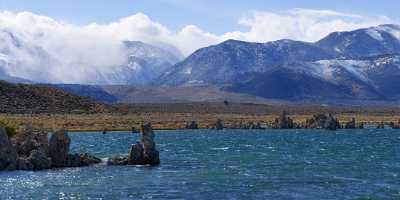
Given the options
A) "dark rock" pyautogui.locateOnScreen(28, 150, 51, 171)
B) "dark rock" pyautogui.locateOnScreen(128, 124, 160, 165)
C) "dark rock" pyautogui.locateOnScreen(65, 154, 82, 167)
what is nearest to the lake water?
"dark rock" pyautogui.locateOnScreen(128, 124, 160, 165)

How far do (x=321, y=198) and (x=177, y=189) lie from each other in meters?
12.3

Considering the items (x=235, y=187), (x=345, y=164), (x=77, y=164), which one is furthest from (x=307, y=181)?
(x=77, y=164)

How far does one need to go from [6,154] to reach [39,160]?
3.97 m

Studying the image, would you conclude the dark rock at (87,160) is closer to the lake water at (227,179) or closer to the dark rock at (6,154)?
the lake water at (227,179)

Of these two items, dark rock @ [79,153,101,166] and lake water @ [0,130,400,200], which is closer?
lake water @ [0,130,400,200]

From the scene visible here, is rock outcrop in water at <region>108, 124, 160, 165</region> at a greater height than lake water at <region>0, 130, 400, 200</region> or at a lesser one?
greater

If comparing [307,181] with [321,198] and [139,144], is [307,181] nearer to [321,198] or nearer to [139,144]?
[321,198]

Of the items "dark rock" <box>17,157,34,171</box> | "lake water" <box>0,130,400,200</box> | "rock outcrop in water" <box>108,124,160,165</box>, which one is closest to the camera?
"lake water" <box>0,130,400,200</box>

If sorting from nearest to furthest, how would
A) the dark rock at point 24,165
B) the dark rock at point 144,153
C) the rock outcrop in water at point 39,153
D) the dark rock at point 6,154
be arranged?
the dark rock at point 6,154 → the rock outcrop in water at point 39,153 → the dark rock at point 24,165 → the dark rock at point 144,153

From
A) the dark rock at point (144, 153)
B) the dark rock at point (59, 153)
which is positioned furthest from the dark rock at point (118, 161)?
the dark rock at point (59, 153)

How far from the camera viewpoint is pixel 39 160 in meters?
81.9

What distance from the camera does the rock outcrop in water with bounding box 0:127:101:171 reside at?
264ft

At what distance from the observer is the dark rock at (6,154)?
77.2 metres

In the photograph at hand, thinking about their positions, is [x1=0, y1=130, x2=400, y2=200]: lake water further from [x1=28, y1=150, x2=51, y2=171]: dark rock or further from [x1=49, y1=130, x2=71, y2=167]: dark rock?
[x1=49, y1=130, x2=71, y2=167]: dark rock
